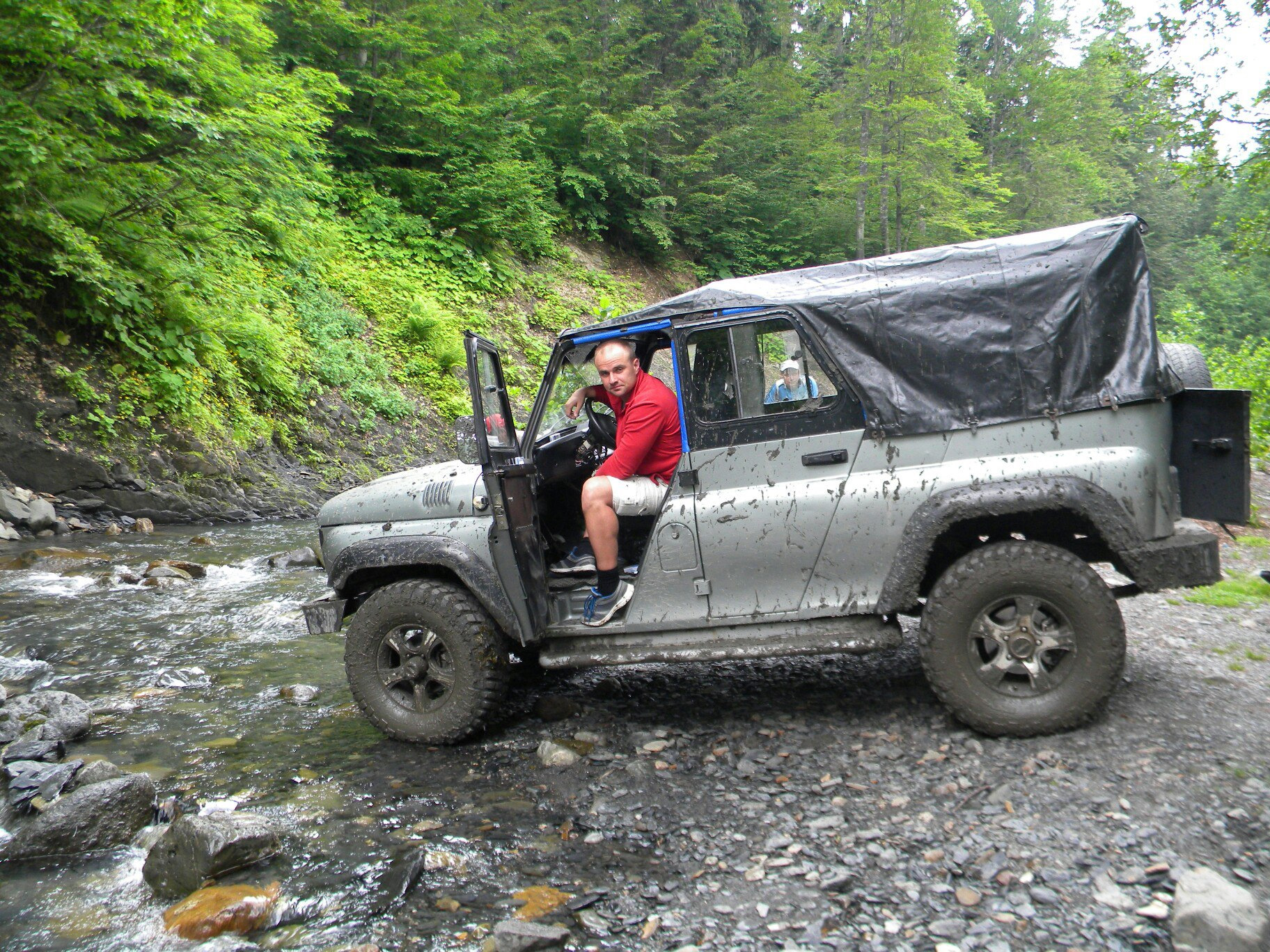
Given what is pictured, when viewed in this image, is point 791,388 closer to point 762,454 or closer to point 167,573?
point 762,454

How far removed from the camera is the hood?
14.9 feet

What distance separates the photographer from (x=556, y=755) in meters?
4.27

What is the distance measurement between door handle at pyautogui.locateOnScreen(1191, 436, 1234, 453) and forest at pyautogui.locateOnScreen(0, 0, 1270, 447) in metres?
9.54

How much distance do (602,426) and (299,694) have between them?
267 centimetres

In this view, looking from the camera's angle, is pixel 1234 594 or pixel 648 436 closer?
pixel 648 436

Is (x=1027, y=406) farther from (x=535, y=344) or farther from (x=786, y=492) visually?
(x=535, y=344)

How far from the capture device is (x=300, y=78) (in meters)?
15.3

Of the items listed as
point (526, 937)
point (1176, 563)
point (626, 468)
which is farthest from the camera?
point (626, 468)

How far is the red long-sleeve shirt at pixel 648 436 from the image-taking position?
4.39 meters

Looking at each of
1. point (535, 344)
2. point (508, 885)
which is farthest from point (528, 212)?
point (508, 885)

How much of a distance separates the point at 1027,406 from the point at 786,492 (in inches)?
46.8

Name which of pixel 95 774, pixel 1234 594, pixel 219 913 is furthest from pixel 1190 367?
pixel 95 774

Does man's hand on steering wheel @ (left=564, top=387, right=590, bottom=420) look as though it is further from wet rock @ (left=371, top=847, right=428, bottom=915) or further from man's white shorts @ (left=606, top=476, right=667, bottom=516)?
wet rock @ (left=371, top=847, right=428, bottom=915)

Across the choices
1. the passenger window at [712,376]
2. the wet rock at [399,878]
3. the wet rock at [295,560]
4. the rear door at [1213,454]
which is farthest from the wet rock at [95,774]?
the wet rock at [295,560]
